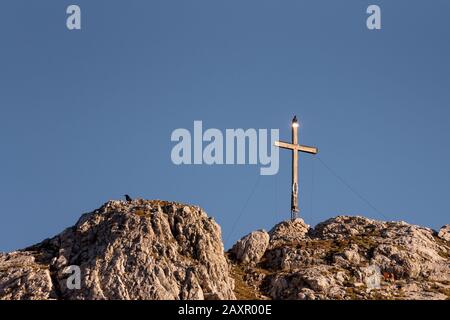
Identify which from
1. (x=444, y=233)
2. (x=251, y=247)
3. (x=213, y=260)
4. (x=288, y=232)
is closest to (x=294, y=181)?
(x=288, y=232)

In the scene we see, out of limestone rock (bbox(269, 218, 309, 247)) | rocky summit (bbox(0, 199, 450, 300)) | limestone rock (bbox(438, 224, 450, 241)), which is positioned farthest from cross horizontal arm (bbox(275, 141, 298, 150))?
limestone rock (bbox(438, 224, 450, 241))

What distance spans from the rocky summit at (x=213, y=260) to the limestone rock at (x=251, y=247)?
0.37 feet

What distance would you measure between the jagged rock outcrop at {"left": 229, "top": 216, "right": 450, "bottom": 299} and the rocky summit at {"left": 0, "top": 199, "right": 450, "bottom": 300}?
108 millimetres

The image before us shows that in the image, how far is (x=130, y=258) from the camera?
266 feet

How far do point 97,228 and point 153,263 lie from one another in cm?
769

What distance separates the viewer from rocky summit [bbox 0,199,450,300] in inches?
3135

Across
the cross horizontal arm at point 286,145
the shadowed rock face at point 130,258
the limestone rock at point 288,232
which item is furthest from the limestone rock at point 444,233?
the shadowed rock face at point 130,258

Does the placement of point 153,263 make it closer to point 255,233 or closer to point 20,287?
point 20,287

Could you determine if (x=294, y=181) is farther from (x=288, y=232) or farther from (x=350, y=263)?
(x=350, y=263)

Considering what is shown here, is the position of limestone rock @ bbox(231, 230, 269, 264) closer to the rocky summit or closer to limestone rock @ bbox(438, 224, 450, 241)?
the rocky summit

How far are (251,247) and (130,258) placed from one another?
19.4 meters
